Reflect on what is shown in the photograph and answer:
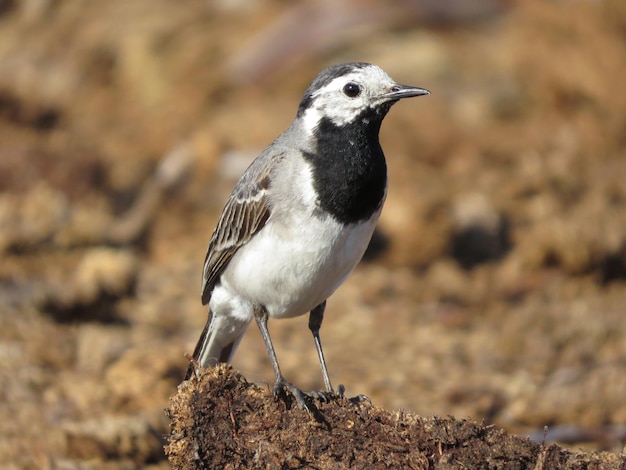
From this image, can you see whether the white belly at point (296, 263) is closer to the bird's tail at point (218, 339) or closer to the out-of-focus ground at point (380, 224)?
the bird's tail at point (218, 339)

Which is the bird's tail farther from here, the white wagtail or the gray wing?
the gray wing

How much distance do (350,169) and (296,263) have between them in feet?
2.19

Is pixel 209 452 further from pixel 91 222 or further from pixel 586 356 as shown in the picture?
pixel 91 222

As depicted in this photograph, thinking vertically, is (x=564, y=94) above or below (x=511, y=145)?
above

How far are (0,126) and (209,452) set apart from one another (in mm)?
12723

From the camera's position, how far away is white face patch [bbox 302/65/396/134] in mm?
6008

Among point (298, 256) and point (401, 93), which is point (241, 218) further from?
point (401, 93)

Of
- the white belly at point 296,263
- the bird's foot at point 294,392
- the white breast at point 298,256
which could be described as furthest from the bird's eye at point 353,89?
the bird's foot at point 294,392

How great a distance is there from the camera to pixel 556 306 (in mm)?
10906

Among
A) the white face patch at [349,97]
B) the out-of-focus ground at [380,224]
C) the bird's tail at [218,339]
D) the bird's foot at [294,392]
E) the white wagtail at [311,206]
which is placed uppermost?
the out-of-focus ground at [380,224]

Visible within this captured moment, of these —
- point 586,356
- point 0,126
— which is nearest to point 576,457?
point 586,356

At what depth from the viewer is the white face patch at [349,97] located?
19.7 ft

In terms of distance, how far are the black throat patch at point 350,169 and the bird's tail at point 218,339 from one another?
47.2 inches

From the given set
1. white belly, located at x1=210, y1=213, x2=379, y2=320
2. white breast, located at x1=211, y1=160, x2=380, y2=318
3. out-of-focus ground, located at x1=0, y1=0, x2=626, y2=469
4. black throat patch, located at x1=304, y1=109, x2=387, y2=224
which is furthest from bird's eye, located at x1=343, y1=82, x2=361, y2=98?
out-of-focus ground, located at x1=0, y1=0, x2=626, y2=469
